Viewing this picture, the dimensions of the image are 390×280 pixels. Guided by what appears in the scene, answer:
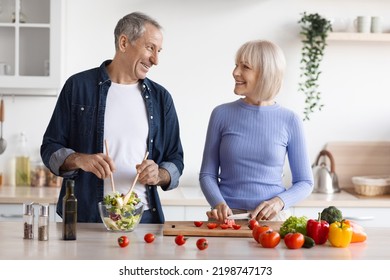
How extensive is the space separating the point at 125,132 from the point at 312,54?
6.50 feet

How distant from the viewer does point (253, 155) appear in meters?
3.28

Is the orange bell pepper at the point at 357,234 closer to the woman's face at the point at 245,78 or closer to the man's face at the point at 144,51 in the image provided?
the woman's face at the point at 245,78

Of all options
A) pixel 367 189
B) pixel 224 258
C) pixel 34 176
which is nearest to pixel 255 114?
pixel 224 258

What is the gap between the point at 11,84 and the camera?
4605 mm

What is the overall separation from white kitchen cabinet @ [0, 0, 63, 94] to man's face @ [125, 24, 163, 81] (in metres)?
1.43

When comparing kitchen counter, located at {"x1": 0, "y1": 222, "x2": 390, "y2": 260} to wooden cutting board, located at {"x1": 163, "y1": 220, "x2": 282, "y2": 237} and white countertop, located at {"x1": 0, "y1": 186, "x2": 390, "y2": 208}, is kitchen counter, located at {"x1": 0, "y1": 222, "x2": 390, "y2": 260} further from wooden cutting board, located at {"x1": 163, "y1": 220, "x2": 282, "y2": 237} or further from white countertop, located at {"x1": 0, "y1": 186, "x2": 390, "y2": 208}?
white countertop, located at {"x1": 0, "y1": 186, "x2": 390, "y2": 208}

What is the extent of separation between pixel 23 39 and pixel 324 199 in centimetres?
193

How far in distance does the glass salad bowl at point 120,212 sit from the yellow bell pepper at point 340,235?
2.27ft

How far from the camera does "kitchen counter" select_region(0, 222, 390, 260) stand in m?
2.58

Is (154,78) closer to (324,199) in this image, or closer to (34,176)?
(34,176)

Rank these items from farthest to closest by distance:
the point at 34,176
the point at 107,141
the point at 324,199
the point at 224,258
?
the point at 34,176 < the point at 324,199 < the point at 107,141 < the point at 224,258

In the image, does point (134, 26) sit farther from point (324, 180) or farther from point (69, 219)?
point (324, 180)

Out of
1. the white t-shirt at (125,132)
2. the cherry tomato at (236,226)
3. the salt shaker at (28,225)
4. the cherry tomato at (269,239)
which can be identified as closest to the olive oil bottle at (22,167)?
the white t-shirt at (125,132)

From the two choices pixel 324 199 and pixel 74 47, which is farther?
pixel 74 47
